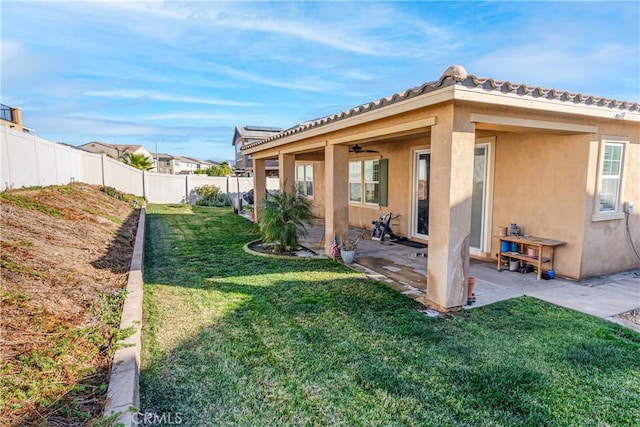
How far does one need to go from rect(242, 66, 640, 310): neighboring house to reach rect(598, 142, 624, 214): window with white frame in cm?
2

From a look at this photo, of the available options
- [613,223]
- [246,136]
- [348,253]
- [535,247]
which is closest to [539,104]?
[535,247]

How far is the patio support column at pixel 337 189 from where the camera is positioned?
7820mm

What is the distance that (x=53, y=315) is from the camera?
3703 millimetres

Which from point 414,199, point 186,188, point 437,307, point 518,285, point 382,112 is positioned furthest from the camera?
point 186,188

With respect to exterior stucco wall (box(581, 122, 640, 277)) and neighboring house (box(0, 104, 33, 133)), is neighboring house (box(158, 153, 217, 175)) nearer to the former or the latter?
neighboring house (box(0, 104, 33, 133))

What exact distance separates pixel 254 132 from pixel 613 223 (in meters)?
38.6

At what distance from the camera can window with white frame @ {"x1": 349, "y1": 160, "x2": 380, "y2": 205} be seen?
11703 millimetres

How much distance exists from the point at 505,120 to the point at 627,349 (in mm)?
3176

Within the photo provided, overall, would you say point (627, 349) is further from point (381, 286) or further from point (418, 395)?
point (381, 286)

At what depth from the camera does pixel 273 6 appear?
10.1 meters

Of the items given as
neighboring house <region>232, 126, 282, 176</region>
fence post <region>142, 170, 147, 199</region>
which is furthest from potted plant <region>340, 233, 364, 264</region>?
neighboring house <region>232, 126, 282, 176</region>

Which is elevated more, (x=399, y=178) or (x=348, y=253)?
(x=399, y=178)

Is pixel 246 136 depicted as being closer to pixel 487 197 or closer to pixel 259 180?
pixel 259 180

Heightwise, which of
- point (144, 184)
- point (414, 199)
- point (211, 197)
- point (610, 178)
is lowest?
point (211, 197)
